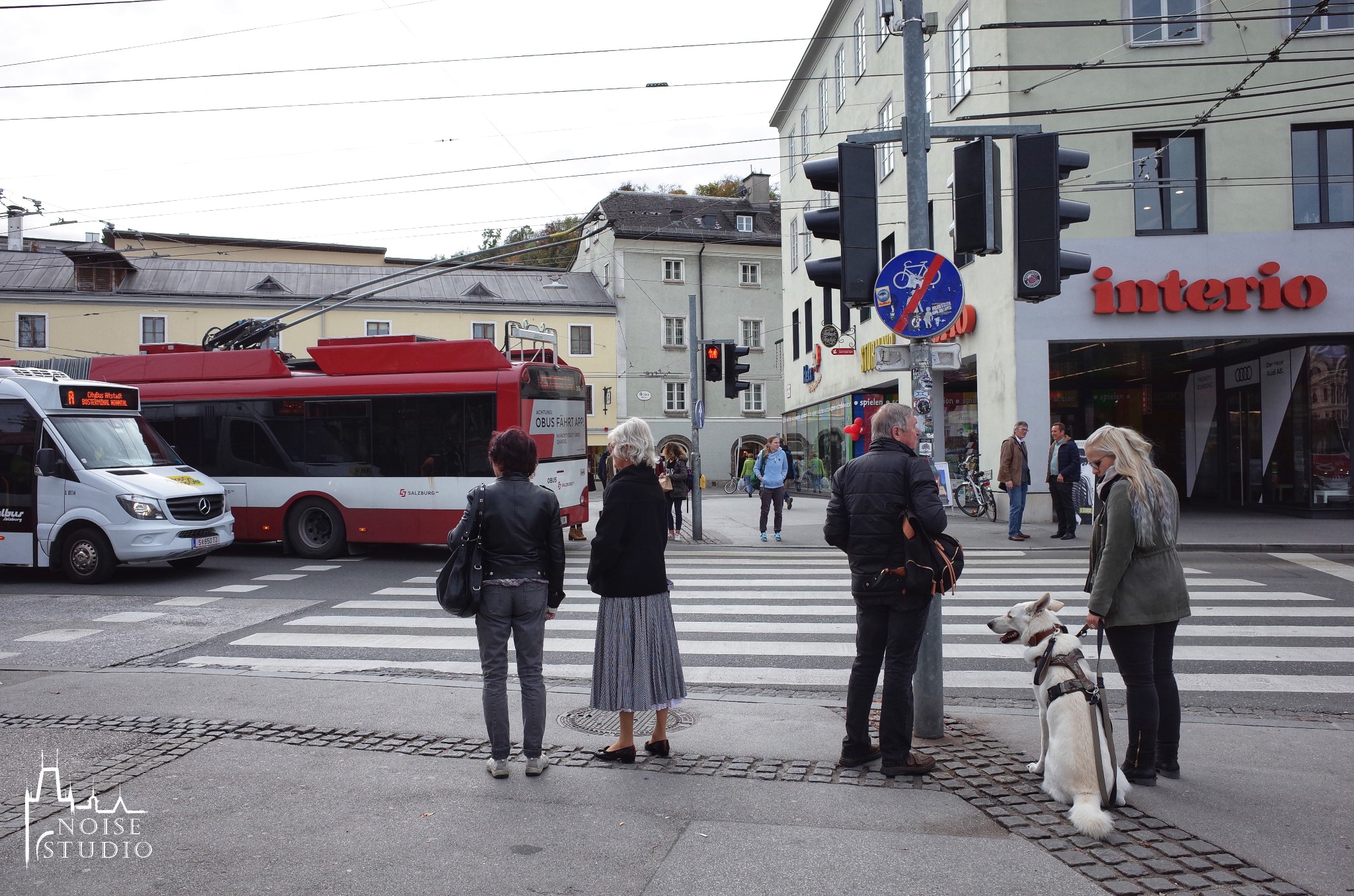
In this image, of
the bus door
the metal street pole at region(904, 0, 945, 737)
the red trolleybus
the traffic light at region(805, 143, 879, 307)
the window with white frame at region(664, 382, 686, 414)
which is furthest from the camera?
the window with white frame at region(664, 382, 686, 414)

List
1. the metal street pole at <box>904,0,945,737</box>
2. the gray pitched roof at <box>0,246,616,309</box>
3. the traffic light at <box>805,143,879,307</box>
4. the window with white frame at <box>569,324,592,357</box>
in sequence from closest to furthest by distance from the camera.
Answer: the metal street pole at <box>904,0,945,737</box> → the traffic light at <box>805,143,879,307</box> → the gray pitched roof at <box>0,246,616,309</box> → the window with white frame at <box>569,324,592,357</box>

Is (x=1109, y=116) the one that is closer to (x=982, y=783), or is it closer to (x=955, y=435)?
(x=955, y=435)

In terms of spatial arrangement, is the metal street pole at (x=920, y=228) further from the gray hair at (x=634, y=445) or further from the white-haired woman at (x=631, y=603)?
the gray hair at (x=634, y=445)

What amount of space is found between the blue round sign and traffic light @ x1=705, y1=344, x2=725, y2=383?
12.0 metres

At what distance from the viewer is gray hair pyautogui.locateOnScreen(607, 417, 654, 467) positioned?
5316 millimetres

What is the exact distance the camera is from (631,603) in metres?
5.29

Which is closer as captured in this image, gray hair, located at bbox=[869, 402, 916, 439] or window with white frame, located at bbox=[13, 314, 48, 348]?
gray hair, located at bbox=[869, 402, 916, 439]

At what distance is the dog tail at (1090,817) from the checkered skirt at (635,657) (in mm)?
2008

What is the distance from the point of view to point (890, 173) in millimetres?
25250

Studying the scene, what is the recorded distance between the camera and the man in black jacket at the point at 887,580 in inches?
195

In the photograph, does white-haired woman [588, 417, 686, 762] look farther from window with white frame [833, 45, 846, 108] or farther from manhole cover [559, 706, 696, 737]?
window with white frame [833, 45, 846, 108]

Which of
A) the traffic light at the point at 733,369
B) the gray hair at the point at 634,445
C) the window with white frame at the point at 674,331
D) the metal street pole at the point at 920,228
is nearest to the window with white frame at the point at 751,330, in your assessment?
the window with white frame at the point at 674,331

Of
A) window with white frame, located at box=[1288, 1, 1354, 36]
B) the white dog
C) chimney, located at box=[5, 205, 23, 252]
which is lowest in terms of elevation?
the white dog

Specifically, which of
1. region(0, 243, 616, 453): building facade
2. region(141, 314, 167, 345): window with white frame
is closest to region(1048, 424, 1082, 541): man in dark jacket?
region(0, 243, 616, 453): building facade
